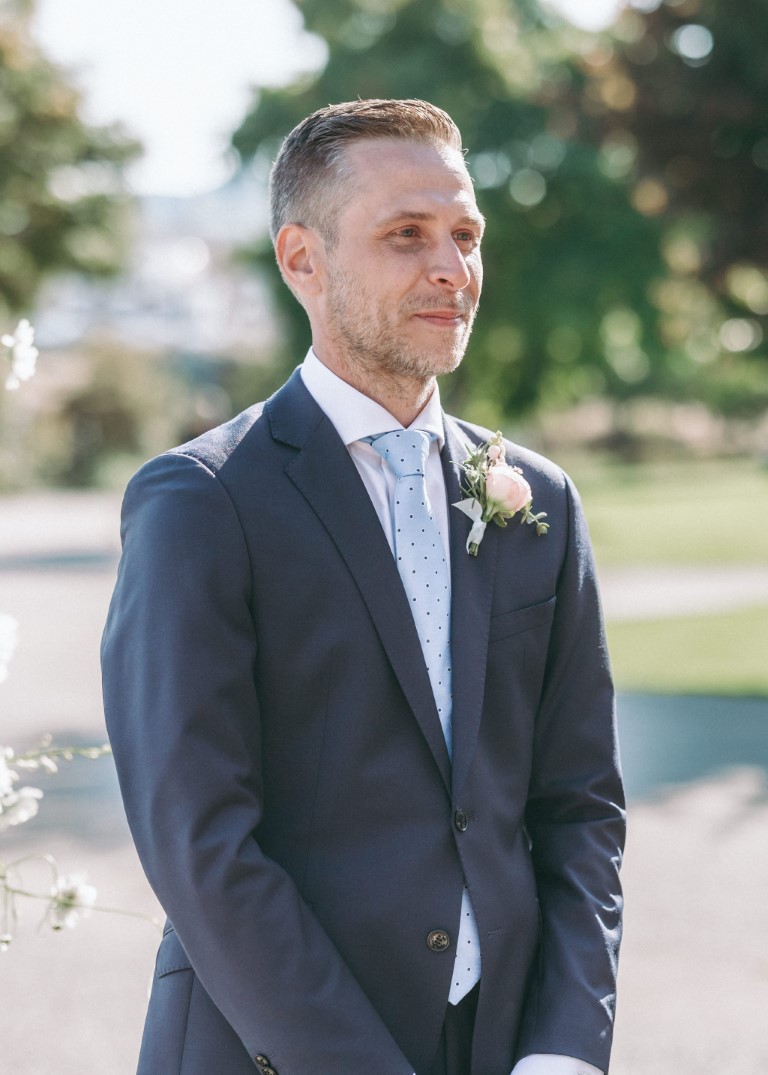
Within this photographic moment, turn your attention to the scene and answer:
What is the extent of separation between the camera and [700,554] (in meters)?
21.2

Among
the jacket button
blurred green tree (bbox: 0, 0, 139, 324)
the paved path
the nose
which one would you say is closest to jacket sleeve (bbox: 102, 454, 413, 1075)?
the jacket button

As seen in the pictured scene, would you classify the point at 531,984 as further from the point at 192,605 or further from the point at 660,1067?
the point at 660,1067

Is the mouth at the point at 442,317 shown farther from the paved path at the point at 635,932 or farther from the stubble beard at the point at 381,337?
the paved path at the point at 635,932

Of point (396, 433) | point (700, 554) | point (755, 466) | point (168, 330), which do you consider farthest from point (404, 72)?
point (168, 330)

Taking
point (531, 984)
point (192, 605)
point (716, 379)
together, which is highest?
point (716, 379)

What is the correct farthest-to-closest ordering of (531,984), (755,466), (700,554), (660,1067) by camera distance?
(755,466) → (700,554) → (660,1067) → (531,984)

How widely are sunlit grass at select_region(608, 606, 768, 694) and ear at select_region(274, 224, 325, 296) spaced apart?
8.38 metres

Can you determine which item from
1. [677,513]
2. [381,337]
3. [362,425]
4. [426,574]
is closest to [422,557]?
[426,574]

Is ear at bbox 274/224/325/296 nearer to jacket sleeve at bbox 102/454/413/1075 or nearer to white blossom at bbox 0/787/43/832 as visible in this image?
jacket sleeve at bbox 102/454/413/1075

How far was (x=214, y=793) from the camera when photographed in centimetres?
185

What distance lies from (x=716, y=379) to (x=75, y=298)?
283ft

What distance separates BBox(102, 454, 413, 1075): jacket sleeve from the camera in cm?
182

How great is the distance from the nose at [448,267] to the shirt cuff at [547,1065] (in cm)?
120

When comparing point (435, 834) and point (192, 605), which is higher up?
point (192, 605)
